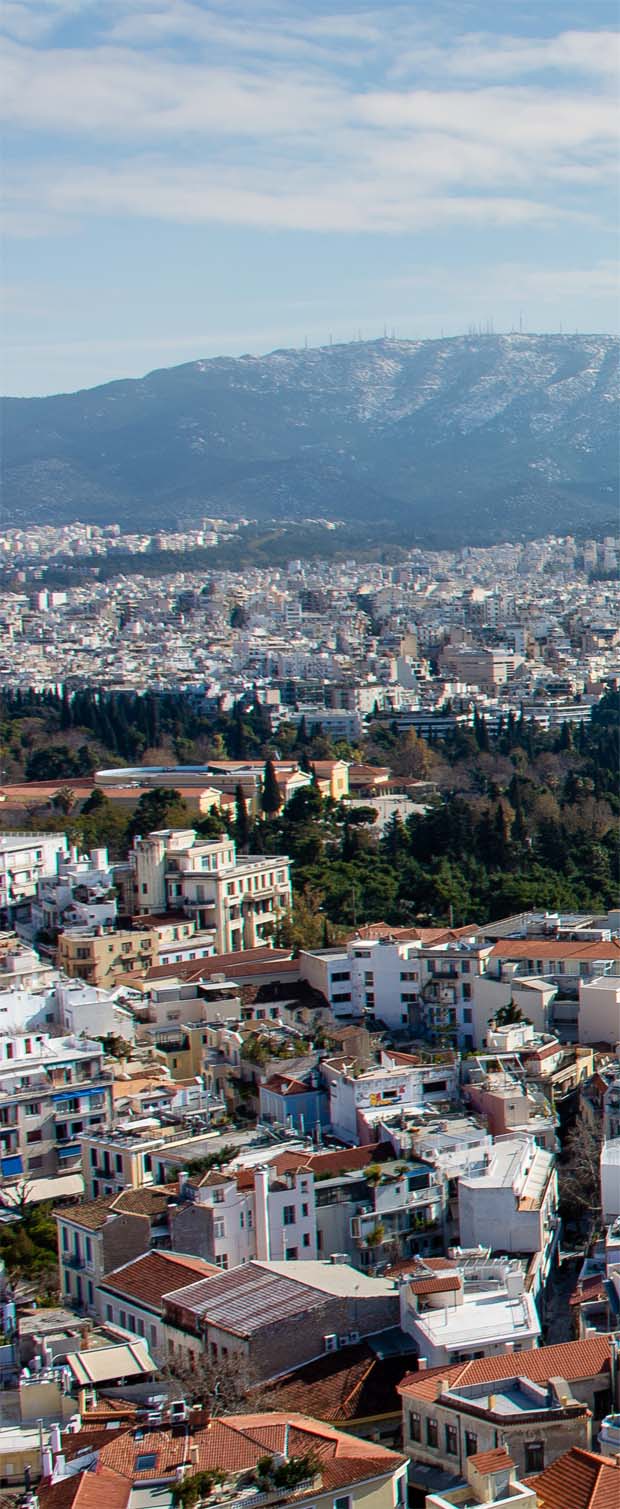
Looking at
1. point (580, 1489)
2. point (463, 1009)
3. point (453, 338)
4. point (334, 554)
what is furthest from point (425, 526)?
point (580, 1489)

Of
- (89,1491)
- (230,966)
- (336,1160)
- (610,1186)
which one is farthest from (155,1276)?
(230,966)

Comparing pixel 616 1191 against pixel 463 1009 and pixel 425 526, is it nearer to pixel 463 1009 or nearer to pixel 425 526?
pixel 463 1009

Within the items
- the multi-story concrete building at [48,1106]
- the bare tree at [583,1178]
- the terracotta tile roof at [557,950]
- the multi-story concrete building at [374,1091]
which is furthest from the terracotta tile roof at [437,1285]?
the terracotta tile roof at [557,950]

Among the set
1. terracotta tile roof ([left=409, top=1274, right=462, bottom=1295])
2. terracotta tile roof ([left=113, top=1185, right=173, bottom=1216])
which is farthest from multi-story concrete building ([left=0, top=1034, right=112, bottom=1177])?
terracotta tile roof ([left=409, top=1274, right=462, bottom=1295])

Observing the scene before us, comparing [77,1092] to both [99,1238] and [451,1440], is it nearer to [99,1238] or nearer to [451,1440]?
[99,1238]

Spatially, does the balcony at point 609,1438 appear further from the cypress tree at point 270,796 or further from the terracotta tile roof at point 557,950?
the cypress tree at point 270,796

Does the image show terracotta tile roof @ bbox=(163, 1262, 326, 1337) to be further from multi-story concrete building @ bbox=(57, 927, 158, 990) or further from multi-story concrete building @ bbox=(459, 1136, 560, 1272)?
multi-story concrete building @ bbox=(57, 927, 158, 990)

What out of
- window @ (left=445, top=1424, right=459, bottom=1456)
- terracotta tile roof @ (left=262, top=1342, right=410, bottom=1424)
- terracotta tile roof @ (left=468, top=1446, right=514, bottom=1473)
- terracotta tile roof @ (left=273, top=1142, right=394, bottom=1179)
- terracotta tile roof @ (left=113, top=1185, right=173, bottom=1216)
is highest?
terracotta tile roof @ (left=273, top=1142, right=394, bottom=1179)
